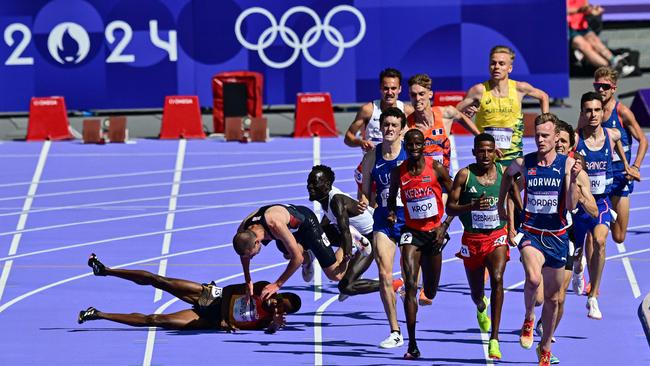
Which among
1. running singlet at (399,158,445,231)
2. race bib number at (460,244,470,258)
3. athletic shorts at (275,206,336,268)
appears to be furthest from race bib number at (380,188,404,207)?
athletic shorts at (275,206,336,268)

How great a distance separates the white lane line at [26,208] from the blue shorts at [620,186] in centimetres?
617

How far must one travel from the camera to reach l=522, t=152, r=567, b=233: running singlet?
12219 mm

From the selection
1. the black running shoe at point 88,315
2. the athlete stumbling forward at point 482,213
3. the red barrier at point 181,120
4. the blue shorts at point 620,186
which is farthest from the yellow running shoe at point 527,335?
the red barrier at point 181,120

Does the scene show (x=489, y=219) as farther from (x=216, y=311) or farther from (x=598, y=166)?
(x=216, y=311)

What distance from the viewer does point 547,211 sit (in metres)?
12.3

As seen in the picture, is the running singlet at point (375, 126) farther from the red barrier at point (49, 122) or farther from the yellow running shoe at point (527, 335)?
the red barrier at point (49, 122)

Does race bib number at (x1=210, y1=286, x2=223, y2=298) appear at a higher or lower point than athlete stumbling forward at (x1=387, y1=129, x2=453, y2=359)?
lower

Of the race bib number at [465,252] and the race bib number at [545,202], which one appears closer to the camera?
the race bib number at [545,202]

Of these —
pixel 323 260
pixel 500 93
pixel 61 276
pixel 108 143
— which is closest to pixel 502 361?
pixel 323 260

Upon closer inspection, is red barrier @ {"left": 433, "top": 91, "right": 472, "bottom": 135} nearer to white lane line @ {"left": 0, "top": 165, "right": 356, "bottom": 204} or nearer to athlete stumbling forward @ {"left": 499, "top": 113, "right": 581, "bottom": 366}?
white lane line @ {"left": 0, "top": 165, "right": 356, "bottom": 204}

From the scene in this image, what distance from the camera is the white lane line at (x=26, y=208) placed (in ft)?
54.1

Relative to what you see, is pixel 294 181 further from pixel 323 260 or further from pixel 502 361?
pixel 502 361

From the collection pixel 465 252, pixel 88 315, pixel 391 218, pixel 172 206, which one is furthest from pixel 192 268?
pixel 465 252

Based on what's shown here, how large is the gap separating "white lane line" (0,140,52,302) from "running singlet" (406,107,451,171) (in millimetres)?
4489
